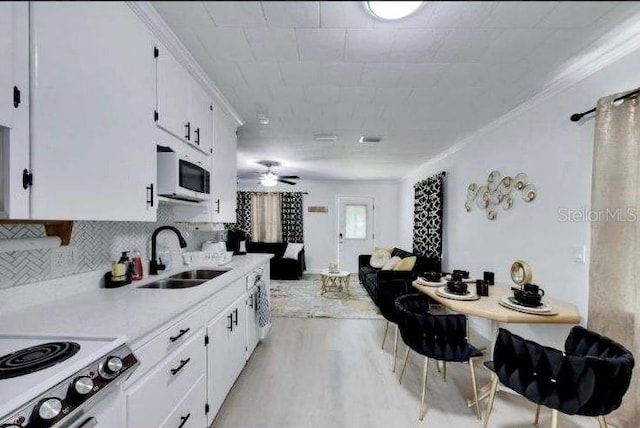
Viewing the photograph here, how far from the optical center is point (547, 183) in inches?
94.2

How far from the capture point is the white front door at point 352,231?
24.0 ft

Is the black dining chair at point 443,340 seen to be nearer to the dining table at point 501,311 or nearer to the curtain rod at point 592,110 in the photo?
the dining table at point 501,311

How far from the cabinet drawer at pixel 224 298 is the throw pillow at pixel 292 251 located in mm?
3932

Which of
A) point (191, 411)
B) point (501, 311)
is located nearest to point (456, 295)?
point (501, 311)

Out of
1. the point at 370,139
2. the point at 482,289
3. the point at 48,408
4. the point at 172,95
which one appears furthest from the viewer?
the point at 370,139

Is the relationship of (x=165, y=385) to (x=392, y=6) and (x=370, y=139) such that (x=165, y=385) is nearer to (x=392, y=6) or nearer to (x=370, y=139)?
(x=392, y=6)

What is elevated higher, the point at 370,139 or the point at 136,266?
the point at 370,139

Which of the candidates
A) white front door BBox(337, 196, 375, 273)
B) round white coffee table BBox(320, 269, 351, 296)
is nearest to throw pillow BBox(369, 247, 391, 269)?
round white coffee table BBox(320, 269, 351, 296)

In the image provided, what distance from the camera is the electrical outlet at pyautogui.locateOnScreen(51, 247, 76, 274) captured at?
1475 millimetres

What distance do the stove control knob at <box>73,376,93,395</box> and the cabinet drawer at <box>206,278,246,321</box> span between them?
2.89 feet

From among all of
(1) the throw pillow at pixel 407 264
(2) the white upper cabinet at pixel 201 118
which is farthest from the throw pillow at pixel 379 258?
(2) the white upper cabinet at pixel 201 118

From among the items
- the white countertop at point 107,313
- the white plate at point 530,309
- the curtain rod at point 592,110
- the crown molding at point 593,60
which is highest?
the crown molding at point 593,60

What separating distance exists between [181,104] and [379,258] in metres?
4.63

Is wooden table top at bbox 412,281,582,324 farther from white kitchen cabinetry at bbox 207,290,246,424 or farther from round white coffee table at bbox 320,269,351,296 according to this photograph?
round white coffee table at bbox 320,269,351,296
